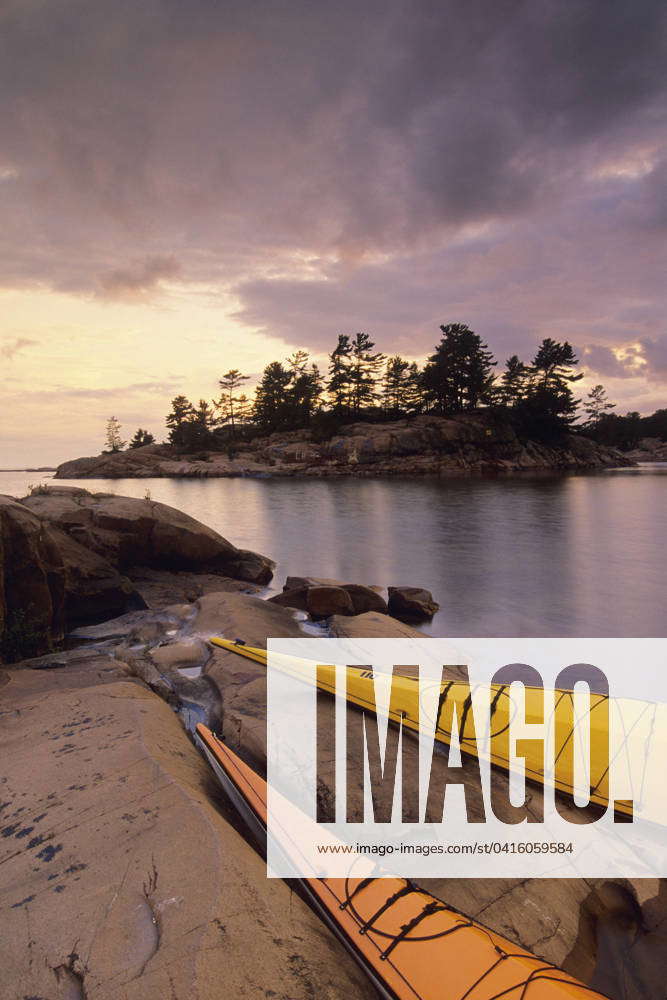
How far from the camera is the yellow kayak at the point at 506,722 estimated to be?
17.3 feet

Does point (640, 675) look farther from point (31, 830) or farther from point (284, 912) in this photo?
point (31, 830)

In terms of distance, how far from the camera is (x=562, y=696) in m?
5.81

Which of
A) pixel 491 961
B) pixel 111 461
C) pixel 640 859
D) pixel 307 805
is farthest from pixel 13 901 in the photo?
pixel 111 461

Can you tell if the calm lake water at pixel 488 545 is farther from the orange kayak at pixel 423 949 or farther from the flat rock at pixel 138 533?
the orange kayak at pixel 423 949

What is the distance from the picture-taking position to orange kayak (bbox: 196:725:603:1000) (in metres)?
2.92

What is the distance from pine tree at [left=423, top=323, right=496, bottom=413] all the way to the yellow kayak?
224ft

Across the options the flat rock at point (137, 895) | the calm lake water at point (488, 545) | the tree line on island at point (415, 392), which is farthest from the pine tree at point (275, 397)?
the flat rock at point (137, 895)

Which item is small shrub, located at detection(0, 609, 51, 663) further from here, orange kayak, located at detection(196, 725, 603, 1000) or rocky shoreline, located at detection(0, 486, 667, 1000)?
orange kayak, located at detection(196, 725, 603, 1000)

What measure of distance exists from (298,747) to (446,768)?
1.75 m

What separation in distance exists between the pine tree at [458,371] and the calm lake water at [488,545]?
26.3 metres

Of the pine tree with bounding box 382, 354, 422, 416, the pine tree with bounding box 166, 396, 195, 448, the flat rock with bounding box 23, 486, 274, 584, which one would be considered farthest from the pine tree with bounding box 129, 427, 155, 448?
the flat rock with bounding box 23, 486, 274, 584

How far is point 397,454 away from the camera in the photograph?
6944 cm

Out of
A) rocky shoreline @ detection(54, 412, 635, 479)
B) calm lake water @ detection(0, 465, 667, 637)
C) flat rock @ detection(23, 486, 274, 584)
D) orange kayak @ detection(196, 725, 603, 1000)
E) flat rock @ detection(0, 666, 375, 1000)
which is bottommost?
calm lake water @ detection(0, 465, 667, 637)

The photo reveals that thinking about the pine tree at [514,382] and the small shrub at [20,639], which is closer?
the small shrub at [20,639]
